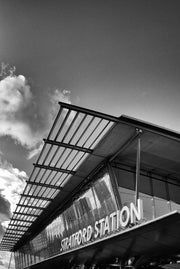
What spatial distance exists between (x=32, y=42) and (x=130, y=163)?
10830 mm

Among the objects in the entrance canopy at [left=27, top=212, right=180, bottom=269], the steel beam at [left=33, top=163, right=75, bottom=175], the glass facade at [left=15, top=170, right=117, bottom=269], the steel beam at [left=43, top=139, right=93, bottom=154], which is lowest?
the entrance canopy at [left=27, top=212, right=180, bottom=269]

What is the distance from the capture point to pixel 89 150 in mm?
19906

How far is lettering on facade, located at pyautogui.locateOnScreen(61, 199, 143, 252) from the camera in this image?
1492cm

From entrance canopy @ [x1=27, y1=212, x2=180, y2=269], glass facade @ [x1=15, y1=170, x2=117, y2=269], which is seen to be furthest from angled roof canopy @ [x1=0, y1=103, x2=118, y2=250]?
entrance canopy @ [x1=27, y1=212, x2=180, y2=269]

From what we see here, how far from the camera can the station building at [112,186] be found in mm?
15430

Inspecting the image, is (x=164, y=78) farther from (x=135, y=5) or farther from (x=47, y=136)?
(x=47, y=136)

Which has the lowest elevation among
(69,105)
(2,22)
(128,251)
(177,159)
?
(128,251)

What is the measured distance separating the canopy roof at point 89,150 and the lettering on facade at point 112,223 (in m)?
3.85

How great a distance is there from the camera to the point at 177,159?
19812 mm

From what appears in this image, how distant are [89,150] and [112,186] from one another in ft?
9.78

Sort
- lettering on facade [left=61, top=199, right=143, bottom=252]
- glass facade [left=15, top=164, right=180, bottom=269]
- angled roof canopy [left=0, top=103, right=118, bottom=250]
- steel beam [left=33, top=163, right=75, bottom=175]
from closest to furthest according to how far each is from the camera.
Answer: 1. lettering on facade [left=61, top=199, right=143, bottom=252]
2. angled roof canopy [left=0, top=103, right=118, bottom=250]
3. glass facade [left=15, top=164, right=180, bottom=269]
4. steel beam [left=33, top=163, right=75, bottom=175]

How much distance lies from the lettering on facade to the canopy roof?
12.6 ft

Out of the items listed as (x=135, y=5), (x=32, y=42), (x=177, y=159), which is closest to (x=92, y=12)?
(x=135, y=5)

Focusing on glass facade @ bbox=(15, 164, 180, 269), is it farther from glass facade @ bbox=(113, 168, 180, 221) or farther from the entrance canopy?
the entrance canopy
